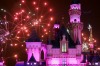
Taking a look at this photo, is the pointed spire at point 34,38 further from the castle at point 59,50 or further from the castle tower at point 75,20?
the castle tower at point 75,20

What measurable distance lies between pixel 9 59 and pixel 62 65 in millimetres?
16362

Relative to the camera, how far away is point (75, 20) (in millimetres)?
66875

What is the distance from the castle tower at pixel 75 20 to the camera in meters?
65.7

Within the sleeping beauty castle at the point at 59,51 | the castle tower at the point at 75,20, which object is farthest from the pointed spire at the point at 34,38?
the castle tower at the point at 75,20

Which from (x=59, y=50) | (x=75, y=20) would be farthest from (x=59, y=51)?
(x=75, y=20)

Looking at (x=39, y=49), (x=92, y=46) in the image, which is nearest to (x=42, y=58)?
(x=39, y=49)

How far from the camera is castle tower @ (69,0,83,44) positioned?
65688 mm

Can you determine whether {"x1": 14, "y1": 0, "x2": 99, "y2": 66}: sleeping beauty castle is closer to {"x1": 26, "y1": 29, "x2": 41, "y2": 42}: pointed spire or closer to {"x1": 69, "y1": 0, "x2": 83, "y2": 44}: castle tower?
{"x1": 26, "y1": 29, "x2": 41, "y2": 42}: pointed spire

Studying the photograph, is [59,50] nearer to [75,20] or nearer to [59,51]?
[59,51]

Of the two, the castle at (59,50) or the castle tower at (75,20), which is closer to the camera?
the castle at (59,50)

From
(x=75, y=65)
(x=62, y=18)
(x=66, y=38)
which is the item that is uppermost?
(x=62, y=18)

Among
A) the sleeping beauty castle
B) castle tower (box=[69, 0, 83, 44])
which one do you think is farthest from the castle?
castle tower (box=[69, 0, 83, 44])

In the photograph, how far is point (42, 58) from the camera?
6581 cm

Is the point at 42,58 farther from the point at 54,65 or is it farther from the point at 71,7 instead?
the point at 71,7
